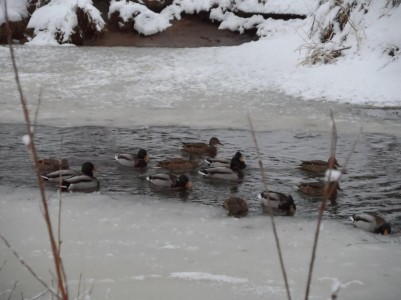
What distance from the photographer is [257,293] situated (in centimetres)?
439

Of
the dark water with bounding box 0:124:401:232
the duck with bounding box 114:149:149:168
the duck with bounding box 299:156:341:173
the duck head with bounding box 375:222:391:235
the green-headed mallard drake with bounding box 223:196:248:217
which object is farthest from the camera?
the duck with bounding box 114:149:149:168

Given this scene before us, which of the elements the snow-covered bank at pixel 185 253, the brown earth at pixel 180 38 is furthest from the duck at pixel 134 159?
the brown earth at pixel 180 38

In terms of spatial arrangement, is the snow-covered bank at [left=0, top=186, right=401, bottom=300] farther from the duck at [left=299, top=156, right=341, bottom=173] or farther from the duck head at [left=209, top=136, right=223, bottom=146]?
the duck head at [left=209, top=136, right=223, bottom=146]

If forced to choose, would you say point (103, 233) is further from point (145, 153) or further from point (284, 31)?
point (284, 31)

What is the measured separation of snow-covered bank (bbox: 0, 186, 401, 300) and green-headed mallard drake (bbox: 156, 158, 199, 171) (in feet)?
3.86

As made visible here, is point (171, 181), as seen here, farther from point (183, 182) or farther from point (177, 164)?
point (177, 164)

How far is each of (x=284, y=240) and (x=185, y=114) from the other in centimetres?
470

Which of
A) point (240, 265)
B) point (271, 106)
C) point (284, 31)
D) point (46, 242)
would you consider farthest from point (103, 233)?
point (284, 31)

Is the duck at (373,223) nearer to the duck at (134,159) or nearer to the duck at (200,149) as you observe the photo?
the duck at (200,149)

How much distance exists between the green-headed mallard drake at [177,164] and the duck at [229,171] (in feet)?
0.51

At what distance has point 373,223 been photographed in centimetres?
563

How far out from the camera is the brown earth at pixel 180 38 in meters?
15.7

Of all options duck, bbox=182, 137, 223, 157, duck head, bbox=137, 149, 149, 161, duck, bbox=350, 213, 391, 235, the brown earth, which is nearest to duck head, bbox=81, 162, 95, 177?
duck head, bbox=137, 149, 149, 161

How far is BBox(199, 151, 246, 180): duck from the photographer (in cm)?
728
